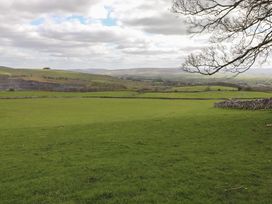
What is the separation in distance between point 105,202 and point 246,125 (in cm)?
1550

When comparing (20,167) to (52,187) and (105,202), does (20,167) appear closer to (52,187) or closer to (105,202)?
(52,187)

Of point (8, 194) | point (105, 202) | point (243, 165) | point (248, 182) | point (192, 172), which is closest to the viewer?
point (105, 202)

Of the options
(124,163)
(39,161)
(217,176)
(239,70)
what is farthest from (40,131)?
(217,176)

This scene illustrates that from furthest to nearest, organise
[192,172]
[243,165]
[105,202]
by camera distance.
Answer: [243,165] < [192,172] < [105,202]

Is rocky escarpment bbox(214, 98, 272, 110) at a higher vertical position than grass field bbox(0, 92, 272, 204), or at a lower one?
higher

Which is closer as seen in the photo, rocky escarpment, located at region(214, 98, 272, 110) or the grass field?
the grass field

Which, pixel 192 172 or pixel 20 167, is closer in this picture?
pixel 192 172

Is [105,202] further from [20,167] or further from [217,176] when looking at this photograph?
[20,167]

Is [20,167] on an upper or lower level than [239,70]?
lower

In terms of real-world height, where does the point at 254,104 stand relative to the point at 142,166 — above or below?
above

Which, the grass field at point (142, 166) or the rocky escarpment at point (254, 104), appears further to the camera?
the rocky escarpment at point (254, 104)

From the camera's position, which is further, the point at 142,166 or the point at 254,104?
the point at 254,104

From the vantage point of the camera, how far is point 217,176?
12.1 metres

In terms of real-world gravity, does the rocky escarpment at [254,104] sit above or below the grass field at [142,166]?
above
